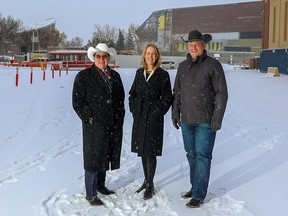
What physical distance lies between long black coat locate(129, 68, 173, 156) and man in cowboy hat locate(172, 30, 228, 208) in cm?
16

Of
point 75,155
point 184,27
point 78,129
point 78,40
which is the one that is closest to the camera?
point 75,155

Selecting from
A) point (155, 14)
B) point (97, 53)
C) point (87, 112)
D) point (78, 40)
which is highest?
point (155, 14)

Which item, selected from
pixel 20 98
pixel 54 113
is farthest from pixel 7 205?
pixel 20 98

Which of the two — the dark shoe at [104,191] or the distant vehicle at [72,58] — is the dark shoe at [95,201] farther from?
the distant vehicle at [72,58]

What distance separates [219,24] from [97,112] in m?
107

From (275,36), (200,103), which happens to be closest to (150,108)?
(200,103)

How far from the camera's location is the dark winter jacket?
413cm

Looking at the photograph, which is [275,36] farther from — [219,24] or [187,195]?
[219,24]

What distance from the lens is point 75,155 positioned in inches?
249

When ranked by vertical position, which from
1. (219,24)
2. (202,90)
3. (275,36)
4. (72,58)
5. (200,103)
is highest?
(219,24)

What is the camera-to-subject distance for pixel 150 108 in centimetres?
447

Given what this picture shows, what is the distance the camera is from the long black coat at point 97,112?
4223 mm

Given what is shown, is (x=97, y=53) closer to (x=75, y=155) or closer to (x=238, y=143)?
(x=75, y=155)

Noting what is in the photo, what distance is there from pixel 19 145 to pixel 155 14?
356 ft
